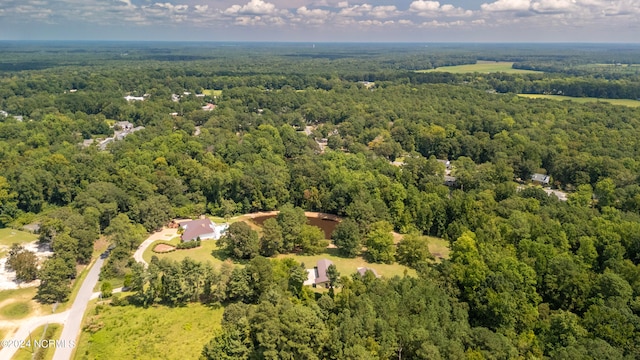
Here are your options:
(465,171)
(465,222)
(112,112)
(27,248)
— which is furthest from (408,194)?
(112,112)

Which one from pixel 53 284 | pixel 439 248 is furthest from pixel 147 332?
pixel 439 248

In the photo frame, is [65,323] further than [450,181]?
No

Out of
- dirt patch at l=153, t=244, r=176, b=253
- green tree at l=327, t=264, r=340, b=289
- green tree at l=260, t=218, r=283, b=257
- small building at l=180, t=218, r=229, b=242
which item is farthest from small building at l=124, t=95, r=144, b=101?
green tree at l=327, t=264, r=340, b=289

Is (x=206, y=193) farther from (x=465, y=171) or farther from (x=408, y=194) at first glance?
(x=465, y=171)

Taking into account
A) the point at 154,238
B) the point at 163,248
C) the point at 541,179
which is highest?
the point at 541,179

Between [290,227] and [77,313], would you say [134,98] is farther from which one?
[77,313]

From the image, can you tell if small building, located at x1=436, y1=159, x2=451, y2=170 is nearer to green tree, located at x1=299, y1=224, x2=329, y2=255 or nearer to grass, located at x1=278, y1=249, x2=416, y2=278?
grass, located at x1=278, y1=249, x2=416, y2=278

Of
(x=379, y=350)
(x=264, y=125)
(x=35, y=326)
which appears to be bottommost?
(x=35, y=326)
